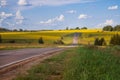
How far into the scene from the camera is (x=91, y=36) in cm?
13312

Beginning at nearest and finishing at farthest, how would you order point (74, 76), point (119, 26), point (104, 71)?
point (74, 76), point (104, 71), point (119, 26)

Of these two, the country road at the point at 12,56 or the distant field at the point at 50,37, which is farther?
the distant field at the point at 50,37

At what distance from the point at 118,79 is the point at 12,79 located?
164 inches

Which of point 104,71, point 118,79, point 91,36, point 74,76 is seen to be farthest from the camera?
→ point 91,36

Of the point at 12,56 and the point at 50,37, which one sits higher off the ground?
the point at 12,56

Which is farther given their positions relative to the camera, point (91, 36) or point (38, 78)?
point (91, 36)

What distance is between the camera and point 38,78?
45.4 ft

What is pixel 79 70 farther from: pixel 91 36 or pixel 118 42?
pixel 91 36

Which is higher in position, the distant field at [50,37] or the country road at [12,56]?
the country road at [12,56]

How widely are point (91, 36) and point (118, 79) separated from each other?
12134 cm

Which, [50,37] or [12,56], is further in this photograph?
[50,37]

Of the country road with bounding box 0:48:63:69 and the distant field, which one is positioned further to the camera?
the distant field

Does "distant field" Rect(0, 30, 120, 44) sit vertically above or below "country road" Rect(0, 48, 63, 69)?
below

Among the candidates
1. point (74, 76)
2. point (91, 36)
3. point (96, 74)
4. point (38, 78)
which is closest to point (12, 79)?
point (38, 78)
